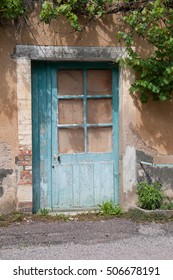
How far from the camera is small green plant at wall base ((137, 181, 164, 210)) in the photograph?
6828mm

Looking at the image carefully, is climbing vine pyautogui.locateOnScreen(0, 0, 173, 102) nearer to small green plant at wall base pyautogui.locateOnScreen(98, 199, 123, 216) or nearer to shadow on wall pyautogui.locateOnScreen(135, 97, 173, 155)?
shadow on wall pyautogui.locateOnScreen(135, 97, 173, 155)

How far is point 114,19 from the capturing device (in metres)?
6.98

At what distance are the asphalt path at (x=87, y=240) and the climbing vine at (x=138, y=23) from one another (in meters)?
1.88

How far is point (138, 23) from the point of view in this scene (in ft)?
21.7

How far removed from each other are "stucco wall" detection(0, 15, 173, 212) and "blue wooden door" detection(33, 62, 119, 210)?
9.2 inches

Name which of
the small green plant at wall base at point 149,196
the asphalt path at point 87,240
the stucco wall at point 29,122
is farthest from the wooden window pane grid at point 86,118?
the asphalt path at point 87,240

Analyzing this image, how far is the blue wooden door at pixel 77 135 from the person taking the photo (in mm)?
7051

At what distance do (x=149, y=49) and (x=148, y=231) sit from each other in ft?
8.60

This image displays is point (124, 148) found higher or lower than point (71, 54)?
lower

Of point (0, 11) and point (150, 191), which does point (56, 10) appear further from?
point (150, 191)

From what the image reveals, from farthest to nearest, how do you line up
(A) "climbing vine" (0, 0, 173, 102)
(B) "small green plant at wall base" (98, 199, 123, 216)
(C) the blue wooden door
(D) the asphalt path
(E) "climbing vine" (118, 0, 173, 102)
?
(C) the blue wooden door, (B) "small green plant at wall base" (98, 199, 123, 216), (E) "climbing vine" (118, 0, 173, 102), (A) "climbing vine" (0, 0, 173, 102), (D) the asphalt path

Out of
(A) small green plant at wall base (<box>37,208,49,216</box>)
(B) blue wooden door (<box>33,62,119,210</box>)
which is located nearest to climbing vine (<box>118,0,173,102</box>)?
(B) blue wooden door (<box>33,62,119,210</box>)

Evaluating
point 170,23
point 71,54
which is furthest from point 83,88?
point 170,23

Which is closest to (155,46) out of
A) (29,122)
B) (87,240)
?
(29,122)
